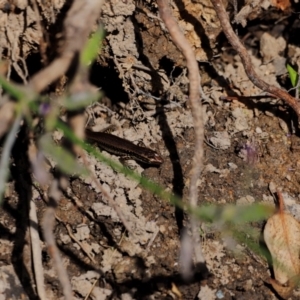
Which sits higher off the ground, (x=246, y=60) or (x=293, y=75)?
(x=246, y=60)

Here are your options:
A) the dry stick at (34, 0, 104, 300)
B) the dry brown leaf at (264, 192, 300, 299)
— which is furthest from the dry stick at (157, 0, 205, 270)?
the dry brown leaf at (264, 192, 300, 299)

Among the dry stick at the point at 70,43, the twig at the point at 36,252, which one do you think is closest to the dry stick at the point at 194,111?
the dry stick at the point at 70,43

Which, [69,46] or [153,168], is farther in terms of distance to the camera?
[153,168]

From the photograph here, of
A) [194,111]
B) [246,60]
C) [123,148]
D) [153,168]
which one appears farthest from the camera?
[123,148]

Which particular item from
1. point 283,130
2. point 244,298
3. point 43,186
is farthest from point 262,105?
point 43,186

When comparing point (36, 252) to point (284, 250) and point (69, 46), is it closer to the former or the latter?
point (284, 250)

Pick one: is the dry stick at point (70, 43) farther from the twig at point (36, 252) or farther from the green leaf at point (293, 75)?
the green leaf at point (293, 75)

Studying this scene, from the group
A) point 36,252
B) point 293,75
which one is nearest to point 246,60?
point 293,75
